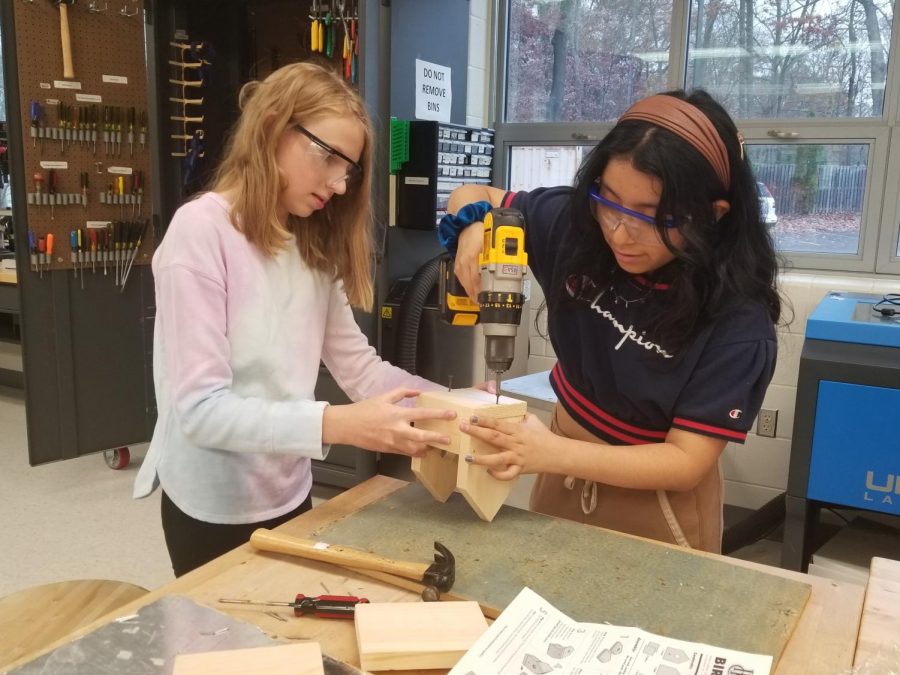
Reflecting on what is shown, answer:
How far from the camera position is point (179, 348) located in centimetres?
120

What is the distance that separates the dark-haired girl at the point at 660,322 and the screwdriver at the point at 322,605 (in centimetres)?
33

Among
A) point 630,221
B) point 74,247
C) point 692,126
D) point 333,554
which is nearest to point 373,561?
point 333,554

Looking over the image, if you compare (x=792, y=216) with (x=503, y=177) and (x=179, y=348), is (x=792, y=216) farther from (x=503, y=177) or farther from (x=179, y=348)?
(x=179, y=348)

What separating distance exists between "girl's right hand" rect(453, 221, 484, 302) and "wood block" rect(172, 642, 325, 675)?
2.55 feet

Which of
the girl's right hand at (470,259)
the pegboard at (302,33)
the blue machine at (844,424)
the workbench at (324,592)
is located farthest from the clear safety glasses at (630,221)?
the pegboard at (302,33)

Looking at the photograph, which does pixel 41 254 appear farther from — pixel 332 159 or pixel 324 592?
pixel 324 592

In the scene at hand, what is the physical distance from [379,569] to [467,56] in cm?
280

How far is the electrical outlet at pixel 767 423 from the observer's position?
285cm

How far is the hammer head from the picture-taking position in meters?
1.02

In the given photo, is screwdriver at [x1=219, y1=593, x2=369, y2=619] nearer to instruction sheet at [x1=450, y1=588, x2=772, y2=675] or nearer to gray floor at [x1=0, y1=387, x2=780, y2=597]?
instruction sheet at [x1=450, y1=588, x2=772, y2=675]

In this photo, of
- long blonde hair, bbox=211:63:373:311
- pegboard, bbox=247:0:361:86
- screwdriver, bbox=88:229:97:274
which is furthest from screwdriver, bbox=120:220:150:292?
long blonde hair, bbox=211:63:373:311

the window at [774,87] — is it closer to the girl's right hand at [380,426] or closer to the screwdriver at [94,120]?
the screwdriver at [94,120]

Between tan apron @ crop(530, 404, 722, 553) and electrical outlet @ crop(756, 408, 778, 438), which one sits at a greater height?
tan apron @ crop(530, 404, 722, 553)

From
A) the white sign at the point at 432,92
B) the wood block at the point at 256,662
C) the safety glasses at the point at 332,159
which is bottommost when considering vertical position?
the wood block at the point at 256,662
